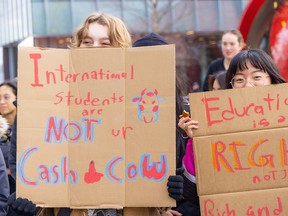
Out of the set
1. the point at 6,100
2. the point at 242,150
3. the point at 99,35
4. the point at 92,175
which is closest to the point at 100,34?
the point at 99,35

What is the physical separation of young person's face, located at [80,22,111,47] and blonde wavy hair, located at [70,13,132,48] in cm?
2

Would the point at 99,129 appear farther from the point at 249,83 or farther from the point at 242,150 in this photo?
the point at 249,83

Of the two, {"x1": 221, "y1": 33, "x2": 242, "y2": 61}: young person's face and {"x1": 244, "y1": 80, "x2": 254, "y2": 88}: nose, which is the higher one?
{"x1": 221, "y1": 33, "x2": 242, "y2": 61}: young person's face

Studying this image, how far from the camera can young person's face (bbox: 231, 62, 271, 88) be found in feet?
12.3

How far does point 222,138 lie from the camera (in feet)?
11.3

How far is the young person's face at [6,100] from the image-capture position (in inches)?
248

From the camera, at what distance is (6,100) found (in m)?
6.37

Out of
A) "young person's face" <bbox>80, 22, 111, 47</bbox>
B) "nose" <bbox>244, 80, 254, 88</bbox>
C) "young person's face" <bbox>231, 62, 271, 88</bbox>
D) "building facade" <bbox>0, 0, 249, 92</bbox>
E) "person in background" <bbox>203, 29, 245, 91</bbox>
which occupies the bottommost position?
"nose" <bbox>244, 80, 254, 88</bbox>

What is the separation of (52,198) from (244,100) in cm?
102

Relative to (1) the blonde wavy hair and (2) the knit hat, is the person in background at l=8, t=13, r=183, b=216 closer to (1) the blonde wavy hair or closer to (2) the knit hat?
(1) the blonde wavy hair

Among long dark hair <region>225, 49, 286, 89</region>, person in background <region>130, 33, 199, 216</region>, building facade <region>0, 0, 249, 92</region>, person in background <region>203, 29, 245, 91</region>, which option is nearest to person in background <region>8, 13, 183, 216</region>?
person in background <region>130, 33, 199, 216</region>

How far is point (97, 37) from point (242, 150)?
910 mm

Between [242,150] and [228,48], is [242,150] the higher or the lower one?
the lower one

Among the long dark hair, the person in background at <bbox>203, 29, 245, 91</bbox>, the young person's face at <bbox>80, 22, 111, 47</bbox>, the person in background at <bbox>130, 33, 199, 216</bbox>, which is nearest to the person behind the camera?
the person in background at <bbox>130, 33, 199, 216</bbox>
